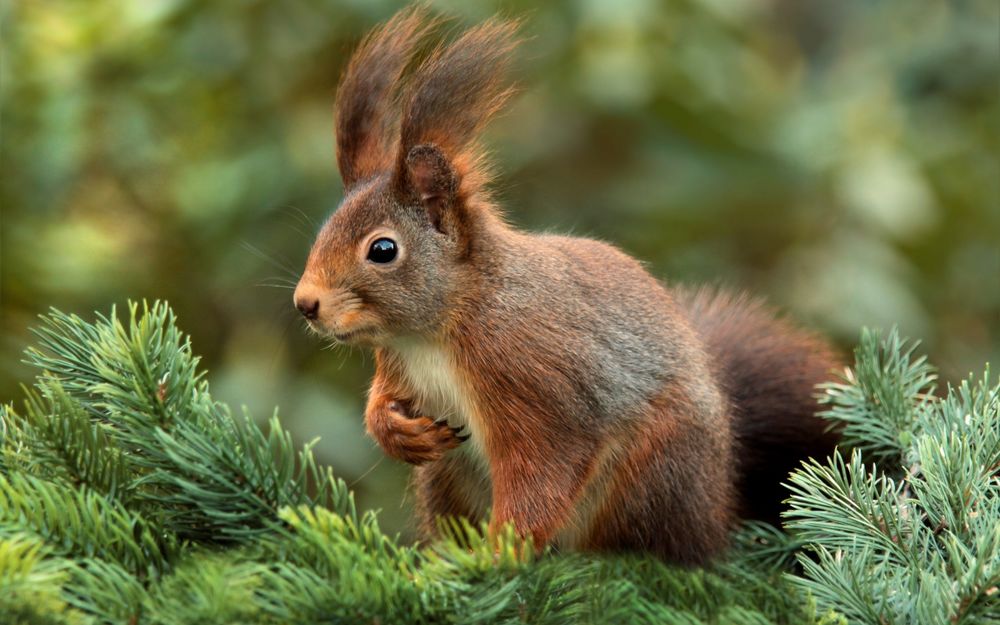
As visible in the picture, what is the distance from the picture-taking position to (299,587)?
2.25 feet

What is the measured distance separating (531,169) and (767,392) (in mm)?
786

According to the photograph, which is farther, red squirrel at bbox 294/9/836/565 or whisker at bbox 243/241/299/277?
whisker at bbox 243/241/299/277

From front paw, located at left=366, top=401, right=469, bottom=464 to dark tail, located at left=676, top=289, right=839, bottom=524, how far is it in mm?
380

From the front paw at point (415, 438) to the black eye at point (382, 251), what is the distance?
0.48ft

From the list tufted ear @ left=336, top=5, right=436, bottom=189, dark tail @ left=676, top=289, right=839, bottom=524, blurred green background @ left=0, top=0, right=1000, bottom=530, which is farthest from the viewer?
blurred green background @ left=0, top=0, right=1000, bottom=530

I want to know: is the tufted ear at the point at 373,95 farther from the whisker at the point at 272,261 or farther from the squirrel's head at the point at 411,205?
the whisker at the point at 272,261

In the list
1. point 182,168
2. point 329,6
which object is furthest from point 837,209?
point 182,168

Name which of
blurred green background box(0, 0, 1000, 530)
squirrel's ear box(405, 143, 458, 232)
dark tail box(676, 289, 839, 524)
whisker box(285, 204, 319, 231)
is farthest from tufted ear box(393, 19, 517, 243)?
blurred green background box(0, 0, 1000, 530)

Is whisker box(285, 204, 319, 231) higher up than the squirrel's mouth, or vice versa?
whisker box(285, 204, 319, 231)

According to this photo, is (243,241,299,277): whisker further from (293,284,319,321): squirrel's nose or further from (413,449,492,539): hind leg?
(413,449,492,539): hind leg

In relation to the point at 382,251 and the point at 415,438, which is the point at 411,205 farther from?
the point at 415,438

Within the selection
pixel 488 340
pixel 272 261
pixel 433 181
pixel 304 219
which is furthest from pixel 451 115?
pixel 304 219

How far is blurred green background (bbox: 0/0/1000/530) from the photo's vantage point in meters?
1.81

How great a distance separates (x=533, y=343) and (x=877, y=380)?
0.32 metres
